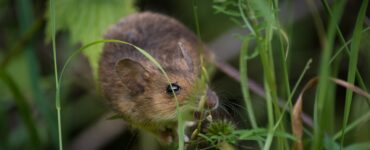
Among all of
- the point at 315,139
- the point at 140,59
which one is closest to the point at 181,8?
the point at 140,59

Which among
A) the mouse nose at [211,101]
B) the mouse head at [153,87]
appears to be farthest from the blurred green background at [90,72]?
the mouse nose at [211,101]

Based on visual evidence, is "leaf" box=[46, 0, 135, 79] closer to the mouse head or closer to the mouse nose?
the mouse head

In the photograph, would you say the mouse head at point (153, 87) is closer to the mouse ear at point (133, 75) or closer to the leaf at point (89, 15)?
the mouse ear at point (133, 75)

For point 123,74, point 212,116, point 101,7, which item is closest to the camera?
point 212,116

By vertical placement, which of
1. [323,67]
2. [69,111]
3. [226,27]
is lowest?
[69,111]

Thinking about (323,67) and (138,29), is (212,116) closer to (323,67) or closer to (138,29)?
(323,67)

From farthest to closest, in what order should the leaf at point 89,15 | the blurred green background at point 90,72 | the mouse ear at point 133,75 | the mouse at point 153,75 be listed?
the blurred green background at point 90,72 < the leaf at point 89,15 < the mouse ear at point 133,75 < the mouse at point 153,75
